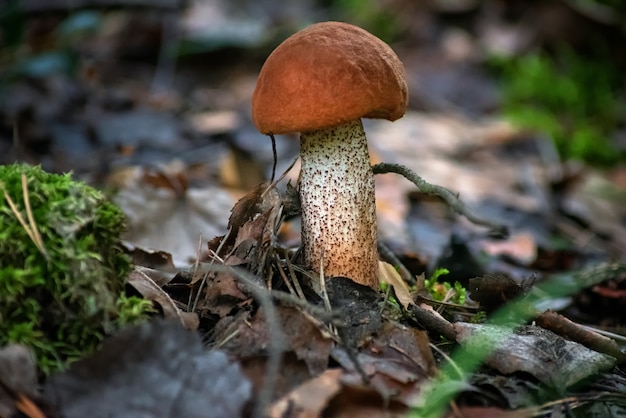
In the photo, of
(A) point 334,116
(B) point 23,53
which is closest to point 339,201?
(A) point 334,116

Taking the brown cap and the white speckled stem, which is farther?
the white speckled stem

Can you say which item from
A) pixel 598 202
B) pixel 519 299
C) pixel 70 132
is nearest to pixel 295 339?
pixel 519 299

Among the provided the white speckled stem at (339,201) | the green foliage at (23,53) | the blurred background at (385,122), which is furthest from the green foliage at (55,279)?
the green foliage at (23,53)

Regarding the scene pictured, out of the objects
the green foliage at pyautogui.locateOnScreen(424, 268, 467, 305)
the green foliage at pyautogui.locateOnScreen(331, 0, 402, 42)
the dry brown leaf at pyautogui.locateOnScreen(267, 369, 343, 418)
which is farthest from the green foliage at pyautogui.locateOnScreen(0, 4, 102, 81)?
the green foliage at pyautogui.locateOnScreen(331, 0, 402, 42)

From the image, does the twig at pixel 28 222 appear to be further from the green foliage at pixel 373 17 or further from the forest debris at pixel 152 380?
the green foliage at pixel 373 17

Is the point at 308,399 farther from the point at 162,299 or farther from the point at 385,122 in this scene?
the point at 385,122

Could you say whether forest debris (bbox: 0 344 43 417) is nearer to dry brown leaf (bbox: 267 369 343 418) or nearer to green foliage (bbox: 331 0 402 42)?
dry brown leaf (bbox: 267 369 343 418)
